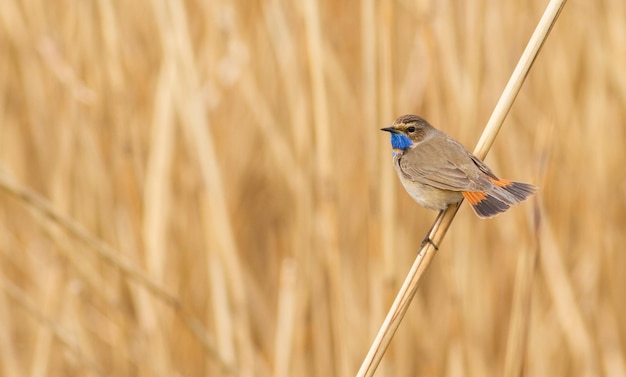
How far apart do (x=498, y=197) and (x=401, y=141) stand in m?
0.41

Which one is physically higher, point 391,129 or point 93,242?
point 391,129

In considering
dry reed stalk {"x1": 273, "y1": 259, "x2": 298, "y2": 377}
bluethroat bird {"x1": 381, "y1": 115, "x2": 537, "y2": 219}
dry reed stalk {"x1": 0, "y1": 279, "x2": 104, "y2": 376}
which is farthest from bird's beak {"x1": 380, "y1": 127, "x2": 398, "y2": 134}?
dry reed stalk {"x1": 0, "y1": 279, "x2": 104, "y2": 376}

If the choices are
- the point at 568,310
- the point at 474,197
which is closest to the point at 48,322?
the point at 474,197

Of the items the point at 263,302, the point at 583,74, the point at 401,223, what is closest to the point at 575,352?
the point at 401,223

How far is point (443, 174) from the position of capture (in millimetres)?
1818

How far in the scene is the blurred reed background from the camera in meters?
2.06

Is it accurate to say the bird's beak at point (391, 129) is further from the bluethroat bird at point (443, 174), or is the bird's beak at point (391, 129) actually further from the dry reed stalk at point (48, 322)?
the dry reed stalk at point (48, 322)

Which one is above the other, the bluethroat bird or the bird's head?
the bird's head

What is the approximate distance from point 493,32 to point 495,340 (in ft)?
3.32

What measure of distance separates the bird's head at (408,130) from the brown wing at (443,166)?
0.08 feet

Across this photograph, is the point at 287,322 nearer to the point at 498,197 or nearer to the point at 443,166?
the point at 443,166

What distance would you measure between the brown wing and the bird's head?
0.08 feet

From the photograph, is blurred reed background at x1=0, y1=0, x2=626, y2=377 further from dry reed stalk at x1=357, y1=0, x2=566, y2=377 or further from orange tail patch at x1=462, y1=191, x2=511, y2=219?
dry reed stalk at x1=357, y1=0, x2=566, y2=377

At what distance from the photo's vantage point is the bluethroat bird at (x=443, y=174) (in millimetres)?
1669
